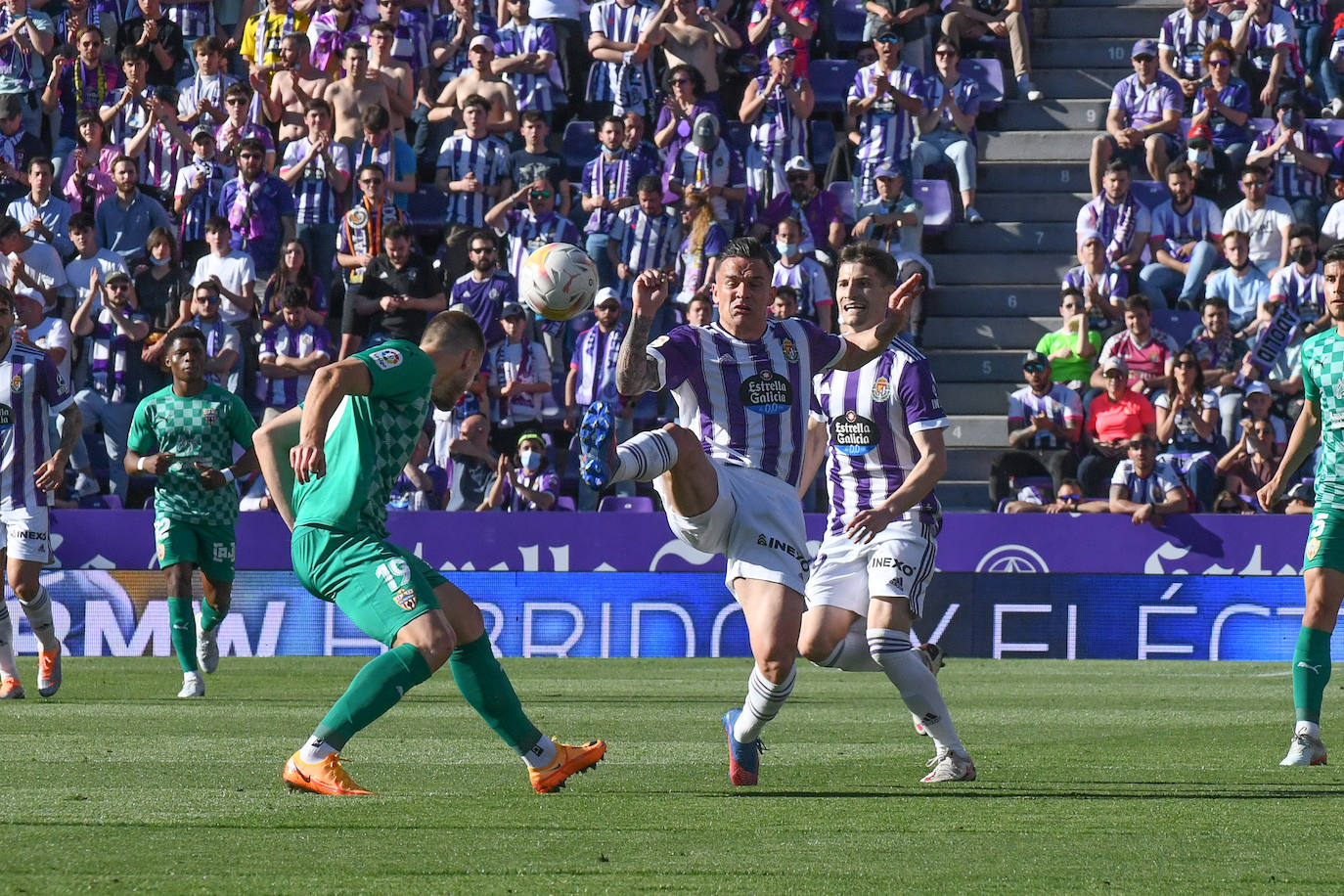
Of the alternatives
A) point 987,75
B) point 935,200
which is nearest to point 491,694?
point 935,200

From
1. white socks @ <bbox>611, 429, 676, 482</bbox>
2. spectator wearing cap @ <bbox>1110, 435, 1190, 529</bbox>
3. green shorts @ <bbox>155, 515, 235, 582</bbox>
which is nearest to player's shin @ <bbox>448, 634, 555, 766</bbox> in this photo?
white socks @ <bbox>611, 429, 676, 482</bbox>

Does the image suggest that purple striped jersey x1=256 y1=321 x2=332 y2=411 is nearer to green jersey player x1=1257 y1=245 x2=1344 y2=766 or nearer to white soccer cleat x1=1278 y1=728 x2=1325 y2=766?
green jersey player x1=1257 y1=245 x2=1344 y2=766

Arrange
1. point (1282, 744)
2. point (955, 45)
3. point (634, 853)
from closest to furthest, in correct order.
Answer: point (634, 853) → point (1282, 744) → point (955, 45)

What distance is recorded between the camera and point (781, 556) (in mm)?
7004

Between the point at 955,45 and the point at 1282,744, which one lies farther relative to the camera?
the point at 955,45

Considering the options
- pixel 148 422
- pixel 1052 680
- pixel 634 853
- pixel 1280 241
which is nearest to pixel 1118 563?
pixel 1052 680

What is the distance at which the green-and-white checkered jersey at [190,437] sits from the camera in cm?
1197

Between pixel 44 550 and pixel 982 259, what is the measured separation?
460 inches

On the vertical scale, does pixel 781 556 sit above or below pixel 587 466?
below

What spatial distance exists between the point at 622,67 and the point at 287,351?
486cm

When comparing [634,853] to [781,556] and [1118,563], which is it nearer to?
[781,556]

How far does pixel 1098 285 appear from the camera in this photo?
708 inches

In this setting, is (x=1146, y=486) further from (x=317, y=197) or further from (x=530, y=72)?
(x=317, y=197)

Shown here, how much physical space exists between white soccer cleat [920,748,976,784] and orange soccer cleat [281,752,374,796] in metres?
2.33
